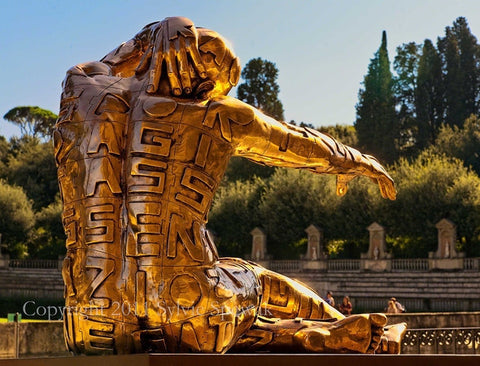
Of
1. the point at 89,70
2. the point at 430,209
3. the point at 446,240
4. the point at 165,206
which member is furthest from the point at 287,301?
the point at 430,209

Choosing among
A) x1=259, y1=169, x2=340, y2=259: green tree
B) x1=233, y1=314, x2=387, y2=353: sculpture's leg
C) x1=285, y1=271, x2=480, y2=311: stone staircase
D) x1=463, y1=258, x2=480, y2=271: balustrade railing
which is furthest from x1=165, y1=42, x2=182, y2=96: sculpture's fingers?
x1=259, y1=169, x2=340, y2=259: green tree

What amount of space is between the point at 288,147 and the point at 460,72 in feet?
195

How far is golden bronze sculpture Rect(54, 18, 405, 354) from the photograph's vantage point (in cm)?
391

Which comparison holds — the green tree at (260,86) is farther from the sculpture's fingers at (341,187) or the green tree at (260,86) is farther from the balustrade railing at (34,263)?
the sculpture's fingers at (341,187)

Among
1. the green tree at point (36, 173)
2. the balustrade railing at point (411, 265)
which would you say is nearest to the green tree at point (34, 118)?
the green tree at point (36, 173)

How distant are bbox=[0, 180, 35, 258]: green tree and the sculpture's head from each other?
149 feet

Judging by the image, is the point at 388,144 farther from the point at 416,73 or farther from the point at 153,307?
the point at 153,307

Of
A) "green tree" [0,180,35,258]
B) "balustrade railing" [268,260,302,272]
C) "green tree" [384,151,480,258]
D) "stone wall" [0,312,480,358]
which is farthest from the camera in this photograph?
"green tree" [0,180,35,258]

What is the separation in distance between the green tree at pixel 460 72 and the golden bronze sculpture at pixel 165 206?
5804cm

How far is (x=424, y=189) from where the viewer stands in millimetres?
39406

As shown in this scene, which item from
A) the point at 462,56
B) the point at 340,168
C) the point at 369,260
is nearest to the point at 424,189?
the point at 369,260

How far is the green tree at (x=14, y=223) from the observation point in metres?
48.2

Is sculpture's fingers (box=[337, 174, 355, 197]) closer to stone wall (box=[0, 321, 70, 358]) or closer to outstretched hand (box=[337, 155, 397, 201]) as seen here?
outstretched hand (box=[337, 155, 397, 201])

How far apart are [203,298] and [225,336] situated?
0.24 meters
